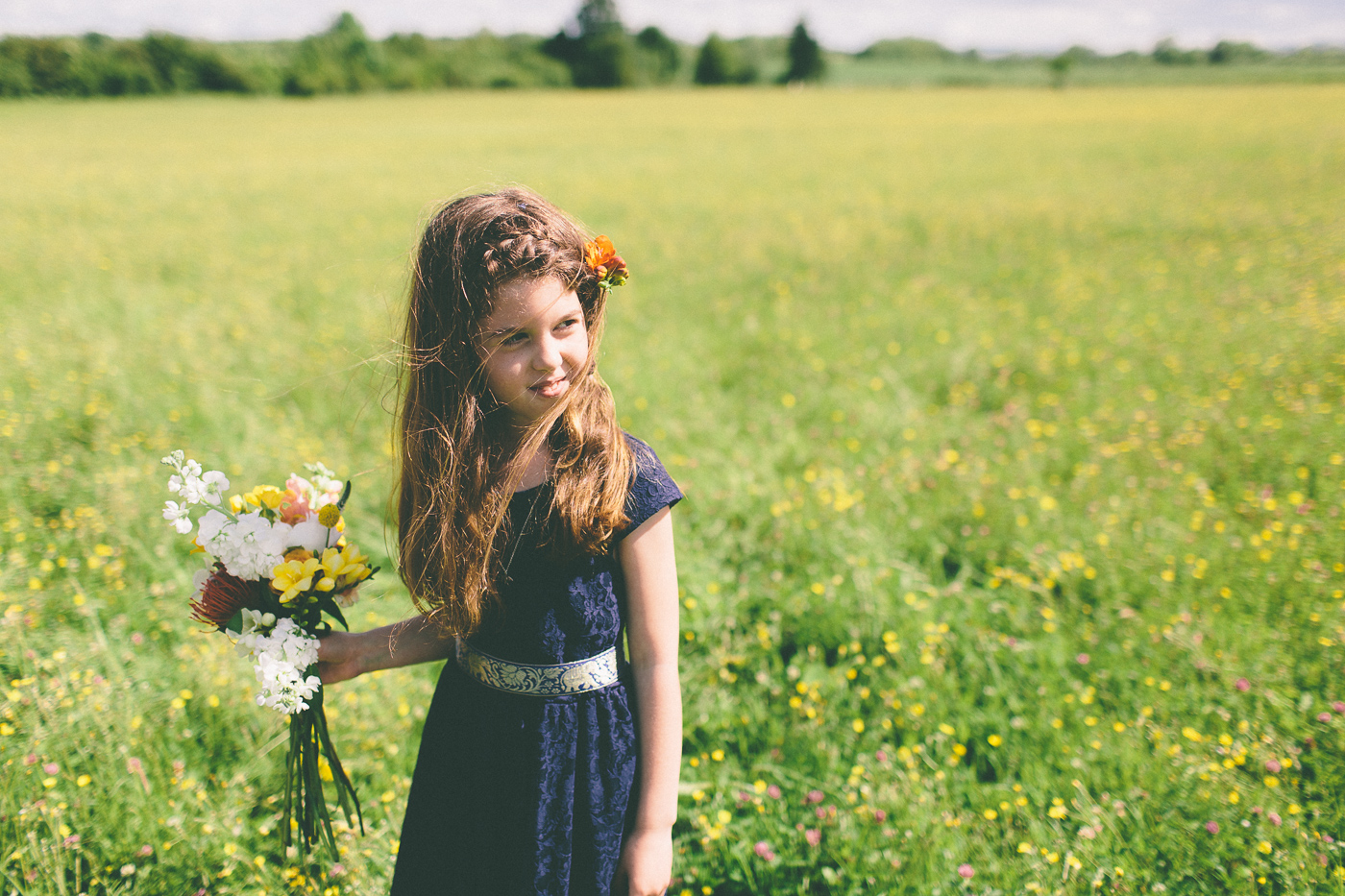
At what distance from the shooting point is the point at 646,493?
1420 mm

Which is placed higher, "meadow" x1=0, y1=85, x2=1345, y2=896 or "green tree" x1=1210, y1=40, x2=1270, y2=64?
"green tree" x1=1210, y1=40, x2=1270, y2=64

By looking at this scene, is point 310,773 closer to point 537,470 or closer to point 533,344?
point 537,470

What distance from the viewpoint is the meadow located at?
210 cm

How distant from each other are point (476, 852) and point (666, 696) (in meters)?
0.49

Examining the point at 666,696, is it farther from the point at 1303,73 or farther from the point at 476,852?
the point at 1303,73

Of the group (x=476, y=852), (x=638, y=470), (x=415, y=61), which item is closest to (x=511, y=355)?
(x=638, y=470)

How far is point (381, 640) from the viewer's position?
1509mm

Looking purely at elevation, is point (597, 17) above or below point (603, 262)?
above

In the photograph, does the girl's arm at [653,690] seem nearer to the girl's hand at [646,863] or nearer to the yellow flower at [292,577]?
the girl's hand at [646,863]

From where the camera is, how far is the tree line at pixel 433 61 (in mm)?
46531

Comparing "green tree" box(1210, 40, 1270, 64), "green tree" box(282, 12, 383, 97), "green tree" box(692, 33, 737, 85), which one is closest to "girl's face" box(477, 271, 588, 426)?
"green tree" box(282, 12, 383, 97)

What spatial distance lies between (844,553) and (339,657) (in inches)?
90.8

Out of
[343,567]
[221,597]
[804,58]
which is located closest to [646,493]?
[343,567]

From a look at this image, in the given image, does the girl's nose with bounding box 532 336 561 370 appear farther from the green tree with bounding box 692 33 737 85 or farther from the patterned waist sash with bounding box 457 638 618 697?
the green tree with bounding box 692 33 737 85
